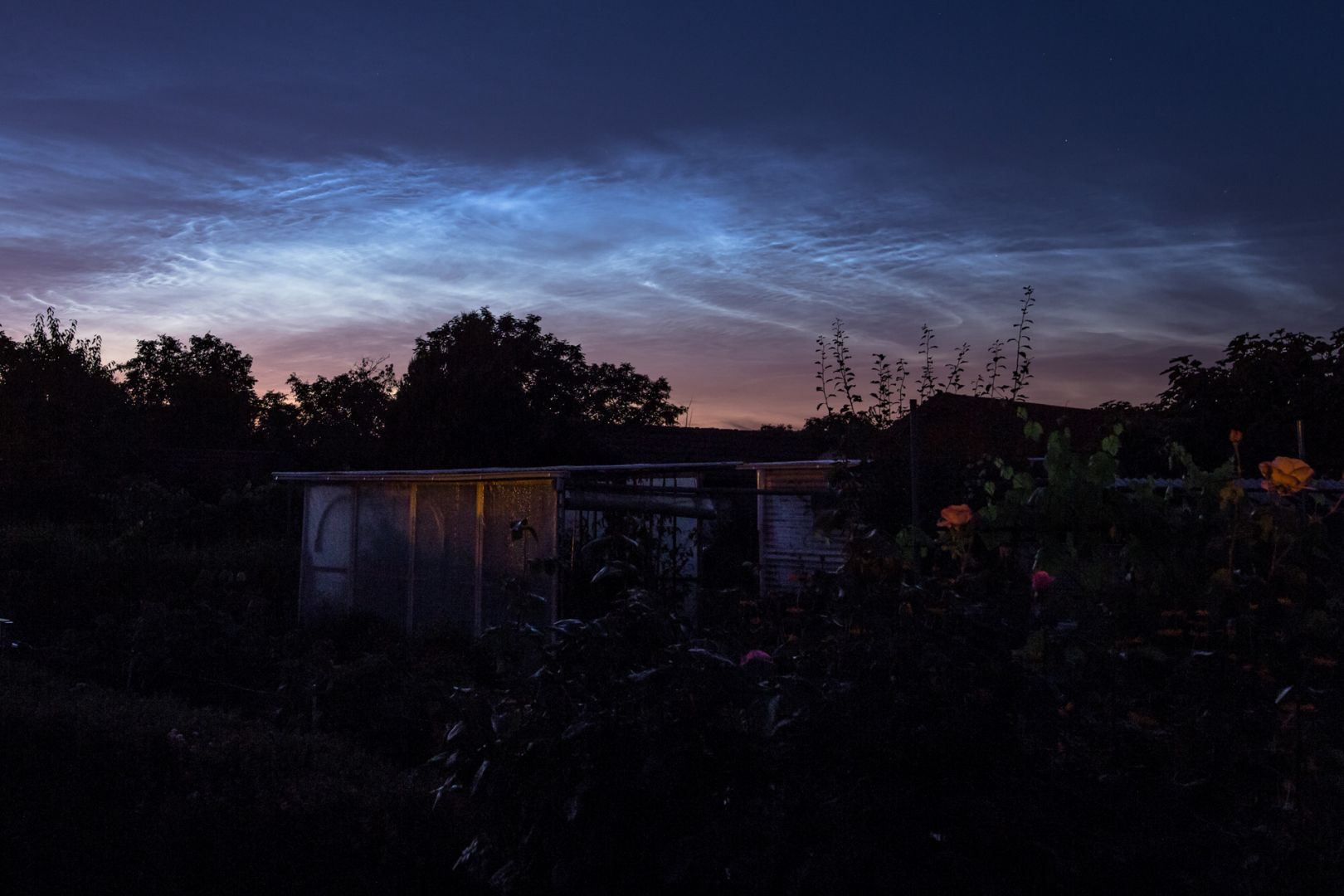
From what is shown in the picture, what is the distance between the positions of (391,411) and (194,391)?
23.1 metres

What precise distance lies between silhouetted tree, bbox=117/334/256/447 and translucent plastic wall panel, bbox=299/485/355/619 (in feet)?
91.2

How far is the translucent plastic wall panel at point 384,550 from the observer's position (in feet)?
46.0

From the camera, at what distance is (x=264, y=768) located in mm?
5684

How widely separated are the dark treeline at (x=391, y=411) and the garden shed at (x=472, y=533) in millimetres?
9704

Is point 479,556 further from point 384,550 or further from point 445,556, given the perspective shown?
point 384,550

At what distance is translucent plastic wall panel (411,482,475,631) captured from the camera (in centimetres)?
1303

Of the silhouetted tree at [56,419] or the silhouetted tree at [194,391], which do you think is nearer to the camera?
the silhouetted tree at [56,419]

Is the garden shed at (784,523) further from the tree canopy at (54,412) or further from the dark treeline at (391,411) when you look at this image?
the tree canopy at (54,412)

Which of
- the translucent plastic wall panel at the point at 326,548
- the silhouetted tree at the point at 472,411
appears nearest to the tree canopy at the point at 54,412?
the silhouetted tree at the point at 472,411

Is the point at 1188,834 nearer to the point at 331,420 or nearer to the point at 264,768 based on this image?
the point at 264,768

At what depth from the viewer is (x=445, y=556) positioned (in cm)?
1338

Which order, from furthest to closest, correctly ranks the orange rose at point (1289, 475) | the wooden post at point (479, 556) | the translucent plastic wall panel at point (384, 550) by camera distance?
the translucent plastic wall panel at point (384, 550)
the wooden post at point (479, 556)
the orange rose at point (1289, 475)

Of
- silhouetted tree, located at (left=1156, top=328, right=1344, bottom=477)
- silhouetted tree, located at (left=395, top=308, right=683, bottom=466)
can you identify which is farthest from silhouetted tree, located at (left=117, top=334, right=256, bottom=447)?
silhouetted tree, located at (left=1156, top=328, right=1344, bottom=477)

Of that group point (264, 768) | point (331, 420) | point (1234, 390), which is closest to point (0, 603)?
point (264, 768)
